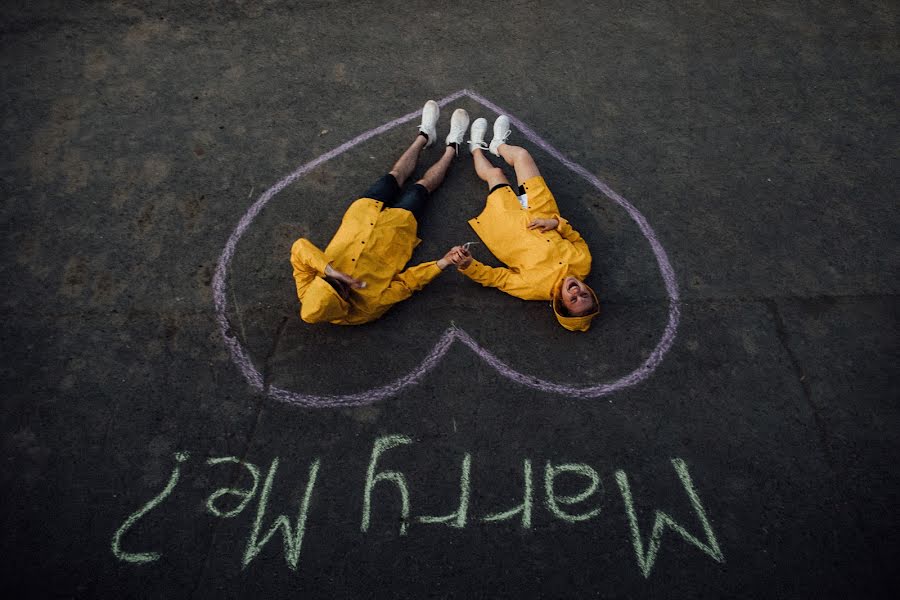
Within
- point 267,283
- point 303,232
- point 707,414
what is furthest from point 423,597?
point 303,232

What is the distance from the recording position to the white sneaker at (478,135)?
16.8 ft

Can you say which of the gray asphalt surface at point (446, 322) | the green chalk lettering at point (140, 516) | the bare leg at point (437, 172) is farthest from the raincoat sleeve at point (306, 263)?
the green chalk lettering at point (140, 516)

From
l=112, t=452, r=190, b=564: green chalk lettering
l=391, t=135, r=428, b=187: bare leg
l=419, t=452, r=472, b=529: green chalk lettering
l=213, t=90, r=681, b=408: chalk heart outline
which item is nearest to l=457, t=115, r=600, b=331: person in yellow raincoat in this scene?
l=213, t=90, r=681, b=408: chalk heart outline

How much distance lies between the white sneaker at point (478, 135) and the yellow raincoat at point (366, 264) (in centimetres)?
115

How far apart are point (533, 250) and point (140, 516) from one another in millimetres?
3243

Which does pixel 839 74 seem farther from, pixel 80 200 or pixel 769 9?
pixel 80 200

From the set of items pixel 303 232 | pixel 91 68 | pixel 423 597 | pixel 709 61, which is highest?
pixel 709 61

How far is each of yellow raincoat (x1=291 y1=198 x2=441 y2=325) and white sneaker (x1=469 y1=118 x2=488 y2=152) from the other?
1155 mm

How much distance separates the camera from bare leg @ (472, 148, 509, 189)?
4809mm

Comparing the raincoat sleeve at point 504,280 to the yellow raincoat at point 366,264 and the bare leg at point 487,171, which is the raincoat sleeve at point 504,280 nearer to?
the yellow raincoat at point 366,264

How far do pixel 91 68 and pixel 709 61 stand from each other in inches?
259

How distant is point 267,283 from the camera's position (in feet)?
14.6

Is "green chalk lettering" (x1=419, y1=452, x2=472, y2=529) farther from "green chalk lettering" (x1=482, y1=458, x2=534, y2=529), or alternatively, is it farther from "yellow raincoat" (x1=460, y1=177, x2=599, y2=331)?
"yellow raincoat" (x1=460, y1=177, x2=599, y2=331)

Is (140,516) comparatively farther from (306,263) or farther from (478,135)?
(478,135)
